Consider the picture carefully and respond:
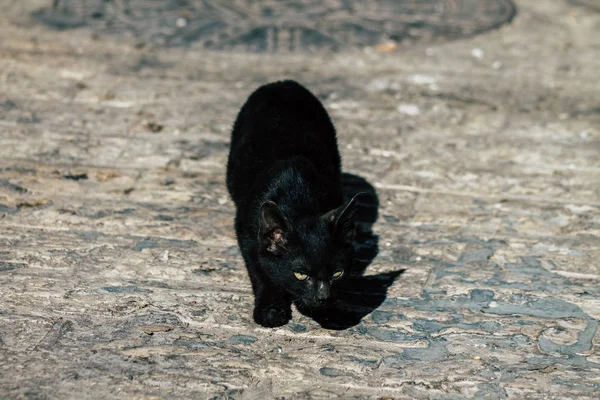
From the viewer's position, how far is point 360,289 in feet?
14.9

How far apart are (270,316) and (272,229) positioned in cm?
47

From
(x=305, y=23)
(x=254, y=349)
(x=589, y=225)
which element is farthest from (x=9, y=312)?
(x=305, y=23)

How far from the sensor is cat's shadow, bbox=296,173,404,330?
167 inches

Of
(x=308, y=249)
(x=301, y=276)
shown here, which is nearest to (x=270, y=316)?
(x=301, y=276)

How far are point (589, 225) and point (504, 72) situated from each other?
2.98 m

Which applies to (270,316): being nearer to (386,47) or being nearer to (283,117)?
(283,117)

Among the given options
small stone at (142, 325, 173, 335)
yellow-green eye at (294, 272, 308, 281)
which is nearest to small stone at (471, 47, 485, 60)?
yellow-green eye at (294, 272, 308, 281)

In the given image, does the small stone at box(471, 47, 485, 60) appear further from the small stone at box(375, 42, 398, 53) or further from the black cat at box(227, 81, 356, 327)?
the black cat at box(227, 81, 356, 327)

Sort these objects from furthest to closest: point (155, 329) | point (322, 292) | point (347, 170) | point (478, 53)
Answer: point (478, 53) < point (347, 170) < point (155, 329) < point (322, 292)

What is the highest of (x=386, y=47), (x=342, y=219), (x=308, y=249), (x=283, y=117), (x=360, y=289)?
(x=283, y=117)

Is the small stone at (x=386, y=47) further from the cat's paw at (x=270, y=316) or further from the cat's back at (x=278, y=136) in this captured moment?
the cat's paw at (x=270, y=316)

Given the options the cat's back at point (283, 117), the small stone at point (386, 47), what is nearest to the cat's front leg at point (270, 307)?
the cat's back at point (283, 117)

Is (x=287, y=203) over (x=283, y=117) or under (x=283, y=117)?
under

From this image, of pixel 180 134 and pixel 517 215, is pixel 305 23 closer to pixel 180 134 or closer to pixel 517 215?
pixel 180 134
